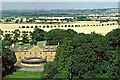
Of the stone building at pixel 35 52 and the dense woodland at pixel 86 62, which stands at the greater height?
the dense woodland at pixel 86 62

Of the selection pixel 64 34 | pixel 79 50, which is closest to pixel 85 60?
pixel 79 50

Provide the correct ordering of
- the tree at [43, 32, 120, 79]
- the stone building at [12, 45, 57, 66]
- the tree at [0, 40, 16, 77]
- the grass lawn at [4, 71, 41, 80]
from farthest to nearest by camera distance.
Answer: the stone building at [12, 45, 57, 66], the tree at [0, 40, 16, 77], the grass lawn at [4, 71, 41, 80], the tree at [43, 32, 120, 79]

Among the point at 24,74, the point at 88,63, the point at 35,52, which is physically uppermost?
the point at 88,63

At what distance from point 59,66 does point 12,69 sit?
273 inches

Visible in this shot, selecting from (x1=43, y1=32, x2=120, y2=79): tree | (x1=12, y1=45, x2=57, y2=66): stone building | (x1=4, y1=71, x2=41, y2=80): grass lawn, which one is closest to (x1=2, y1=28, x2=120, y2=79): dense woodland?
(x1=43, y1=32, x2=120, y2=79): tree

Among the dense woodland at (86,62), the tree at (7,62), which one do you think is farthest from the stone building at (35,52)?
the dense woodland at (86,62)

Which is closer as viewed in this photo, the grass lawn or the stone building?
the grass lawn

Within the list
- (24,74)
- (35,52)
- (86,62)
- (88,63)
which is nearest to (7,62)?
(24,74)

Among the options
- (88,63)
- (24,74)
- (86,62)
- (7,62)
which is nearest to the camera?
(88,63)

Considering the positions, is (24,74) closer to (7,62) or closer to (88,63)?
(7,62)

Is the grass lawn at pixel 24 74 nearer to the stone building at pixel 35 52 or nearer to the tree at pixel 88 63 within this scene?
the tree at pixel 88 63

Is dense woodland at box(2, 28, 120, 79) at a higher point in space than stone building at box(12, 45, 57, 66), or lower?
higher

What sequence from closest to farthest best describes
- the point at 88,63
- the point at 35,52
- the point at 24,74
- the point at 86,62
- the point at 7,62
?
1. the point at 88,63
2. the point at 86,62
3. the point at 24,74
4. the point at 7,62
5. the point at 35,52

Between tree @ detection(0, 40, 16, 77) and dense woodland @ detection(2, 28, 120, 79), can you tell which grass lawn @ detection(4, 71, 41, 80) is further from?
dense woodland @ detection(2, 28, 120, 79)
